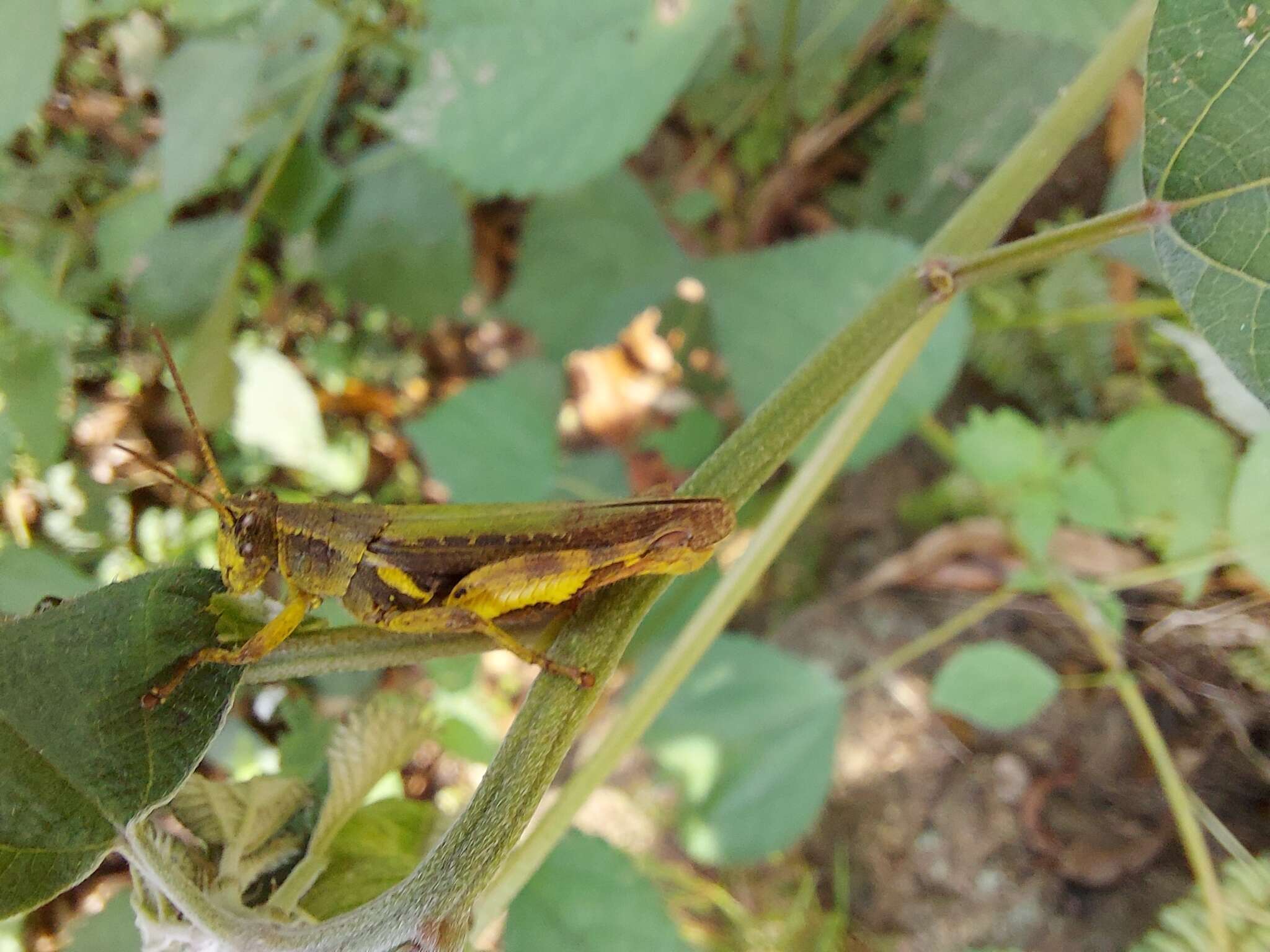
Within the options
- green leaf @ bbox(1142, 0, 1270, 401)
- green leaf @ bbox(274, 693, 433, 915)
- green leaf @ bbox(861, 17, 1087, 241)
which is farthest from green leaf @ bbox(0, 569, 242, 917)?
green leaf @ bbox(861, 17, 1087, 241)

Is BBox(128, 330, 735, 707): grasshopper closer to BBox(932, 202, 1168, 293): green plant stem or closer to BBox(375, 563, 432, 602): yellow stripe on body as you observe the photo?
BBox(375, 563, 432, 602): yellow stripe on body

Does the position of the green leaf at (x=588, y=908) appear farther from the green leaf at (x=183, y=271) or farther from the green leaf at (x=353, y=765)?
the green leaf at (x=183, y=271)

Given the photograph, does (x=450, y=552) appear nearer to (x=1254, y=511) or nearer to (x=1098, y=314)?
(x=1254, y=511)

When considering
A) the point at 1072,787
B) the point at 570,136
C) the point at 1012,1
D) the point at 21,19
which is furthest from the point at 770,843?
the point at 21,19

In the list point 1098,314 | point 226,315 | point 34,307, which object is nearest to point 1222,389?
point 1098,314

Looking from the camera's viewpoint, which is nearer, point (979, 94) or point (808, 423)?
point (808, 423)

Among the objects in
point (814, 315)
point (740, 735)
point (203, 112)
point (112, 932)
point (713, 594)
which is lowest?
point (740, 735)
